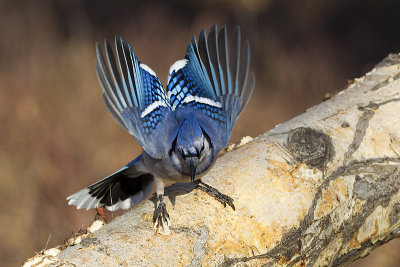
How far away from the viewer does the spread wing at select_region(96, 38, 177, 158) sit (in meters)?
2.34

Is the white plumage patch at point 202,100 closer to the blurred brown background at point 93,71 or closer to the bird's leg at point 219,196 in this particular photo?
the bird's leg at point 219,196

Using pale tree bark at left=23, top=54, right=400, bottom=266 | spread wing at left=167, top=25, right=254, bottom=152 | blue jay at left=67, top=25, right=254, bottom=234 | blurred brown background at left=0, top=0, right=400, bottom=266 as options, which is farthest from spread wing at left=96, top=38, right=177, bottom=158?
blurred brown background at left=0, top=0, right=400, bottom=266

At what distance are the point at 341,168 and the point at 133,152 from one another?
2603 mm

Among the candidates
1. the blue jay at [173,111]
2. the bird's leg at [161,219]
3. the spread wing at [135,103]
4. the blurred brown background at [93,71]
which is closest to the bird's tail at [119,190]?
the blue jay at [173,111]

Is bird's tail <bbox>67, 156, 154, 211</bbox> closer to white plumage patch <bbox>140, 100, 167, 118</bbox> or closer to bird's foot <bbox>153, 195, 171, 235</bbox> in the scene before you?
white plumage patch <bbox>140, 100, 167, 118</bbox>

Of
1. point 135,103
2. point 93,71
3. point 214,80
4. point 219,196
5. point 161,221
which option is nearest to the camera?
point 161,221

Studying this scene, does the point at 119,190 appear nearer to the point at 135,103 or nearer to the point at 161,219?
the point at 135,103

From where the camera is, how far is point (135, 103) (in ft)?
7.98

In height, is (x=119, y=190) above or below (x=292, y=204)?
above

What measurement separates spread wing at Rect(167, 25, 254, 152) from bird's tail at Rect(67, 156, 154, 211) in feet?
1.16

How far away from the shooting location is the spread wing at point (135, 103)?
7.68 feet

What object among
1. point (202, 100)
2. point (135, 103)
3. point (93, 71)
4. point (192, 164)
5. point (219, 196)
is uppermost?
point (93, 71)

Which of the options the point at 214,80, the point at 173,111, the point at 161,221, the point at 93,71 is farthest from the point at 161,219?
the point at 93,71

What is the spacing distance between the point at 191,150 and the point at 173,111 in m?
0.32
